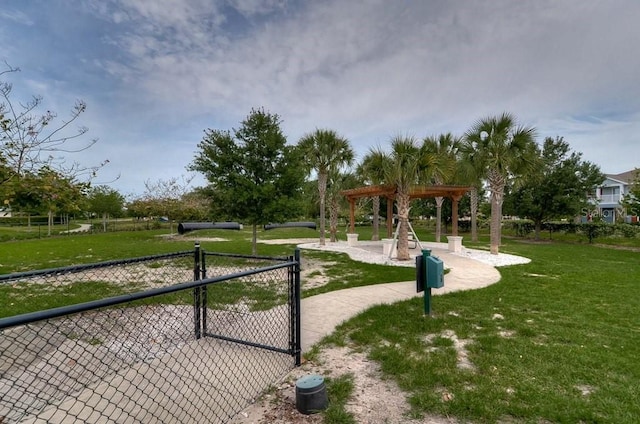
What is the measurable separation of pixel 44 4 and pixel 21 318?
539cm

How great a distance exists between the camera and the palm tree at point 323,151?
15.1 m

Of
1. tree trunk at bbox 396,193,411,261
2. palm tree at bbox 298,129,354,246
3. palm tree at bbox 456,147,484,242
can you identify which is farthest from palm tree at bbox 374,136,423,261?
palm tree at bbox 456,147,484,242

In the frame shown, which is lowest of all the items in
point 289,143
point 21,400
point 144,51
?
point 21,400

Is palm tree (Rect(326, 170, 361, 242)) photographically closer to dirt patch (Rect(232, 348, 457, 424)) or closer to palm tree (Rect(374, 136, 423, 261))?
palm tree (Rect(374, 136, 423, 261))

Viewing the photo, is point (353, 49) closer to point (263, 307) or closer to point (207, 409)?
point (263, 307)

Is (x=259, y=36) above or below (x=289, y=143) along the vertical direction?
above

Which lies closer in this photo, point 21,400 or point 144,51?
point 21,400

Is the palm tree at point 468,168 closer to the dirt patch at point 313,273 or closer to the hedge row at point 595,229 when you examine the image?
the dirt patch at point 313,273

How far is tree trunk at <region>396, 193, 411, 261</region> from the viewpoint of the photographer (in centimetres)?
1008

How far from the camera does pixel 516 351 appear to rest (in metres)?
3.57

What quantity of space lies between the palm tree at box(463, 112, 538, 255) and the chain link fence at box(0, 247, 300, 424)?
10.5 m

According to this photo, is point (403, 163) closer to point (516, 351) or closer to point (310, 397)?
point (516, 351)

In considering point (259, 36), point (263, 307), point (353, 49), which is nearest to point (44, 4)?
point (263, 307)

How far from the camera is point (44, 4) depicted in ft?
14.7
